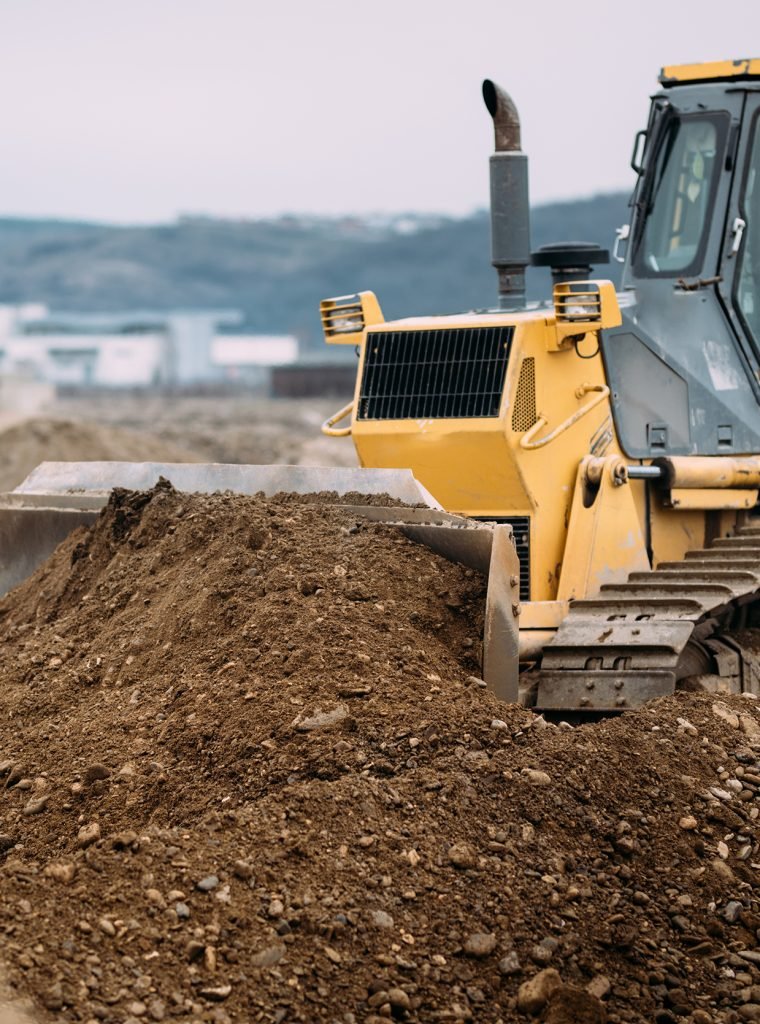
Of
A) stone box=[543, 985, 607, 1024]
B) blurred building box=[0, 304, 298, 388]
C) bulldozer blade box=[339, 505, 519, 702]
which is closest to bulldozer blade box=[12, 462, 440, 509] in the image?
bulldozer blade box=[339, 505, 519, 702]

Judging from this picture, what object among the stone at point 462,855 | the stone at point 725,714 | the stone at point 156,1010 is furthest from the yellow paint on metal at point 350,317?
the stone at point 156,1010

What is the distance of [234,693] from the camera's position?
6.19m

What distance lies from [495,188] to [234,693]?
332cm

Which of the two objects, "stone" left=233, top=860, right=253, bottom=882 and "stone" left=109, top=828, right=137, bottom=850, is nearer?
"stone" left=233, top=860, right=253, bottom=882

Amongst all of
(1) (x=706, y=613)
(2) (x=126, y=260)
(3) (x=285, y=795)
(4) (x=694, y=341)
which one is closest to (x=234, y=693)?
(3) (x=285, y=795)

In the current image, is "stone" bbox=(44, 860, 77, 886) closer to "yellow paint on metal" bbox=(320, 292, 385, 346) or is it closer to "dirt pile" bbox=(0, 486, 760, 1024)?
"dirt pile" bbox=(0, 486, 760, 1024)

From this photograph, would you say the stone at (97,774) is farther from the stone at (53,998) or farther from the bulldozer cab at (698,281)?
the bulldozer cab at (698,281)

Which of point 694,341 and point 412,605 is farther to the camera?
point 694,341

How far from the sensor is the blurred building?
79750 millimetres

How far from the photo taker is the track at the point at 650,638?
677cm

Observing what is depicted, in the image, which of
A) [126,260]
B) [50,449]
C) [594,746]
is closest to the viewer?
[594,746]

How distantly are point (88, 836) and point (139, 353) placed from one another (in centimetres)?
7775

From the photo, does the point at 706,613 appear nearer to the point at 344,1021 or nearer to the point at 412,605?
the point at 412,605

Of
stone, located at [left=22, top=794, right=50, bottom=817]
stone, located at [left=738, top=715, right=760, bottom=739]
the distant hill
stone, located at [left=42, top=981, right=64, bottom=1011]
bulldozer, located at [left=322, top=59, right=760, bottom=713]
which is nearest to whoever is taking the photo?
stone, located at [left=42, top=981, right=64, bottom=1011]
